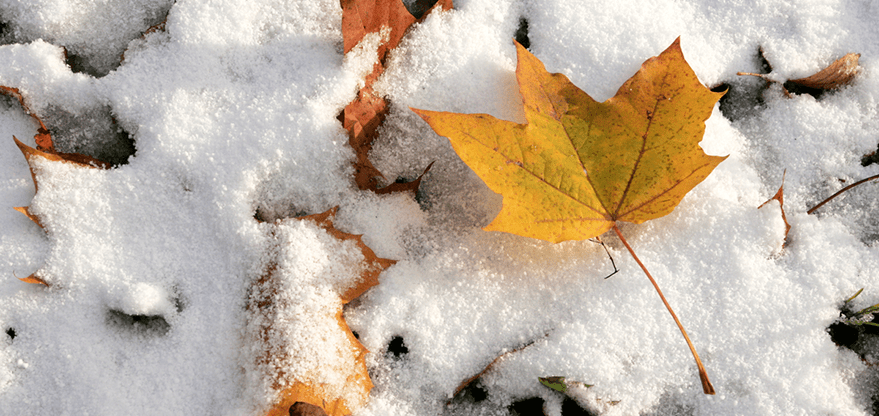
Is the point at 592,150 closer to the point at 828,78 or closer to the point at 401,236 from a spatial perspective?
the point at 401,236

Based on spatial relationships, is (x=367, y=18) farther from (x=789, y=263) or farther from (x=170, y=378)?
(x=789, y=263)

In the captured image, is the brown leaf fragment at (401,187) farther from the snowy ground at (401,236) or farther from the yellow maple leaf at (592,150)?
the yellow maple leaf at (592,150)

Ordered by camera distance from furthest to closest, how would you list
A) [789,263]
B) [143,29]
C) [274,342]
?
[143,29], [789,263], [274,342]

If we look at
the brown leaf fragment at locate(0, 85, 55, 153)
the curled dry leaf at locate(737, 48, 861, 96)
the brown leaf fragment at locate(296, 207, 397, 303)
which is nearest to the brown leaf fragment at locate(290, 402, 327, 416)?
the brown leaf fragment at locate(296, 207, 397, 303)

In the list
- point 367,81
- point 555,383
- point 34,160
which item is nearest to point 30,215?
point 34,160

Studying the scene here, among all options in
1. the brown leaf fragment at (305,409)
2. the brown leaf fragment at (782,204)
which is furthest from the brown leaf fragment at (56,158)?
the brown leaf fragment at (782,204)

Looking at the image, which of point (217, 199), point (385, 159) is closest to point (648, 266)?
point (385, 159)
